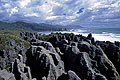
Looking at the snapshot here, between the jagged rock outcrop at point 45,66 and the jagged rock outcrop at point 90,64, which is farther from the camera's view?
the jagged rock outcrop at point 45,66

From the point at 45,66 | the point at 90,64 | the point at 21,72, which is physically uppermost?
the point at 90,64

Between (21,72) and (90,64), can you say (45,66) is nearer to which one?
(21,72)

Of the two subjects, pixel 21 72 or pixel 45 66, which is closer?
pixel 21 72

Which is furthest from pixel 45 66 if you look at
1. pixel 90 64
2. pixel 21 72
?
pixel 90 64

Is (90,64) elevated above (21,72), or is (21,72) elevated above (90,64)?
(90,64)

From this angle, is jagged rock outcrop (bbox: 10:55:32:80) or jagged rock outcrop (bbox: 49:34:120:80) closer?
jagged rock outcrop (bbox: 49:34:120:80)

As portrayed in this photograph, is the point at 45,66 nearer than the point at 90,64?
No

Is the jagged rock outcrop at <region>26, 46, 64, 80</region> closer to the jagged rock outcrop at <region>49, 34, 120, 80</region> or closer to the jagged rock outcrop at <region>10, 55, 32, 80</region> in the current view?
the jagged rock outcrop at <region>10, 55, 32, 80</region>

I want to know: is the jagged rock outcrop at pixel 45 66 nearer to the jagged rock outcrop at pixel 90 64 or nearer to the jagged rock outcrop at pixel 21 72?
the jagged rock outcrop at pixel 21 72

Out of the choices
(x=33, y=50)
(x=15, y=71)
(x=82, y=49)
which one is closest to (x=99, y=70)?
(x=82, y=49)

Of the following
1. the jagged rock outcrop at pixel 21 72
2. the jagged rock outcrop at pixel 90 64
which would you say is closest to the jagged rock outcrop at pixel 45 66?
the jagged rock outcrop at pixel 21 72

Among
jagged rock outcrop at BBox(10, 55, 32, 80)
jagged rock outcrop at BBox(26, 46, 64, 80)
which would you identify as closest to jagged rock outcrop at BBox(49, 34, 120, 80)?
jagged rock outcrop at BBox(26, 46, 64, 80)

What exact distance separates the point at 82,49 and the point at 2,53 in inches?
2136

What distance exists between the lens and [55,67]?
12.6 meters
